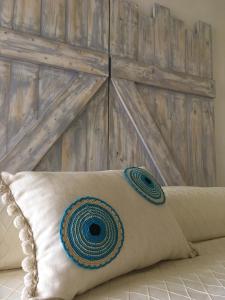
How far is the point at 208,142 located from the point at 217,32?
3.02 ft

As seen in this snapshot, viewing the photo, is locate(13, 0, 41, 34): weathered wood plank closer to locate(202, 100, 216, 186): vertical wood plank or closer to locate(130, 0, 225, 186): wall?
locate(130, 0, 225, 186): wall

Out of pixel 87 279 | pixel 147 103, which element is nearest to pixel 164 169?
pixel 147 103

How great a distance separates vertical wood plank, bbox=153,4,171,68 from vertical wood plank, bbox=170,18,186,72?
4cm

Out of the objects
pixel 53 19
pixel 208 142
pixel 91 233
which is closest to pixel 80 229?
pixel 91 233

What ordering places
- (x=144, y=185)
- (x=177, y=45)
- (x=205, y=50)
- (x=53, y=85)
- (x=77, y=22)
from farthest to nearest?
(x=205, y=50) < (x=177, y=45) < (x=77, y=22) < (x=53, y=85) < (x=144, y=185)

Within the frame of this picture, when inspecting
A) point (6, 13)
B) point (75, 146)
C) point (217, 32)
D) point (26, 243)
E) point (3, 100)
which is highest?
point (217, 32)

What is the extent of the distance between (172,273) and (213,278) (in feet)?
0.37

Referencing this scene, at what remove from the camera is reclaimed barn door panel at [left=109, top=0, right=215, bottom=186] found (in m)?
1.83

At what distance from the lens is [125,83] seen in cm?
181

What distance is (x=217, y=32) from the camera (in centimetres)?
241

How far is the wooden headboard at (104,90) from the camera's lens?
1496 mm

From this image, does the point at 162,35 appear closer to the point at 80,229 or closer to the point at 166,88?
the point at 166,88

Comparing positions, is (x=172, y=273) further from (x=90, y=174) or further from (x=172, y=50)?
(x=172, y=50)

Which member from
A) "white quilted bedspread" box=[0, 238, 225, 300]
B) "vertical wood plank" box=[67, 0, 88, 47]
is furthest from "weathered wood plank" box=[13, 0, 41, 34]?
"white quilted bedspread" box=[0, 238, 225, 300]
